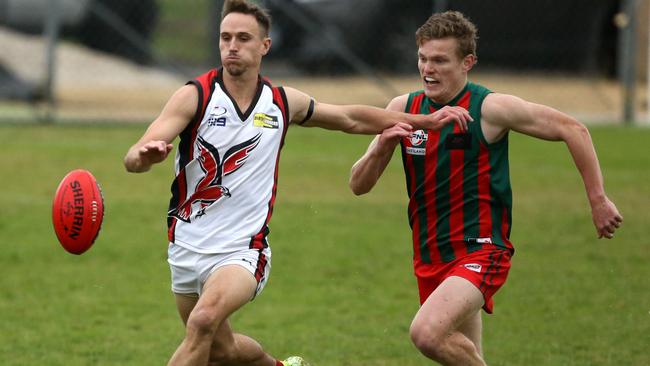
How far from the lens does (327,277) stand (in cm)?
986

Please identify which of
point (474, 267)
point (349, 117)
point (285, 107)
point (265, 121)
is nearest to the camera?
point (474, 267)

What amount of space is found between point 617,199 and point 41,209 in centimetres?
674

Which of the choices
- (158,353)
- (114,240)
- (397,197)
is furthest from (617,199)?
(158,353)

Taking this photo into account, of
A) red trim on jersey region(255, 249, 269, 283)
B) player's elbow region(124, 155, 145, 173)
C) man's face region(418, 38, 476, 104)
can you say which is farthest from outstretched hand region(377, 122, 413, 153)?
player's elbow region(124, 155, 145, 173)

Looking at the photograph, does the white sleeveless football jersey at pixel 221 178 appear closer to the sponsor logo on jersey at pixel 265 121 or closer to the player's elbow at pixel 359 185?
the sponsor logo on jersey at pixel 265 121

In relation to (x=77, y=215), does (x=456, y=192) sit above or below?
above

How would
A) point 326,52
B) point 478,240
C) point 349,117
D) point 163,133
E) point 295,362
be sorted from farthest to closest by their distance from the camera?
point 326,52 → point 295,362 → point 349,117 → point 478,240 → point 163,133

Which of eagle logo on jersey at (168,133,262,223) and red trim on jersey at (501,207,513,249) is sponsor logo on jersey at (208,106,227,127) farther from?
red trim on jersey at (501,207,513,249)

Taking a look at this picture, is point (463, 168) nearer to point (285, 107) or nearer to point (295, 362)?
point (285, 107)

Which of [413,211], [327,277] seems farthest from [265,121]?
[327,277]

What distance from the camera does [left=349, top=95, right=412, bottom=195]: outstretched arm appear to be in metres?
5.90

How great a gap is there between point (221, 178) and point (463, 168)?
128 cm

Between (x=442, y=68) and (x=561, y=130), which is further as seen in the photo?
(x=442, y=68)

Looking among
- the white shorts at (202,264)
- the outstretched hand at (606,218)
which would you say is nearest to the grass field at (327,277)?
the white shorts at (202,264)
